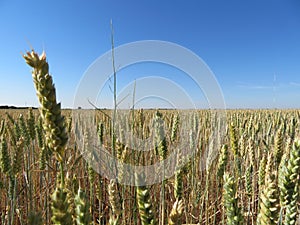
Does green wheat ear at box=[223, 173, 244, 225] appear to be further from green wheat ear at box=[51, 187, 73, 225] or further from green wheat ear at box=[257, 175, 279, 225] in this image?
green wheat ear at box=[51, 187, 73, 225]

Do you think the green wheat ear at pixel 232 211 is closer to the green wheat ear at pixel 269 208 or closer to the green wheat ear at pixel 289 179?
the green wheat ear at pixel 269 208

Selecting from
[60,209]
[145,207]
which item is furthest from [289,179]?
[60,209]

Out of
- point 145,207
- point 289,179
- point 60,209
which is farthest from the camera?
point 289,179

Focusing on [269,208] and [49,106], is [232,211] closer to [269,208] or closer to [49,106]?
[269,208]

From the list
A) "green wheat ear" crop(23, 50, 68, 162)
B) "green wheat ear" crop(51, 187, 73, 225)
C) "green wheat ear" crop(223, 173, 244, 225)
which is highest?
"green wheat ear" crop(23, 50, 68, 162)

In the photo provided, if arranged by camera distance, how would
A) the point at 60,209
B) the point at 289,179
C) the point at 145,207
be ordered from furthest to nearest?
1. the point at 289,179
2. the point at 145,207
3. the point at 60,209

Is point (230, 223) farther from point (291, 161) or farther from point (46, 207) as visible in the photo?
point (46, 207)

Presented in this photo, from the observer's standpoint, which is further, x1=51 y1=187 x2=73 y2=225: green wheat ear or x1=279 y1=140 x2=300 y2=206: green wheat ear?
x1=279 y1=140 x2=300 y2=206: green wheat ear

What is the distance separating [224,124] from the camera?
2758mm

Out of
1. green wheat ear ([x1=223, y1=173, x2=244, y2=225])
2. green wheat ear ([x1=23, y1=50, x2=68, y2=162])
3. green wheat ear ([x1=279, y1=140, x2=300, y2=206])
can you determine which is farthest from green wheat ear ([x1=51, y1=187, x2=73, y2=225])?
green wheat ear ([x1=279, y1=140, x2=300, y2=206])

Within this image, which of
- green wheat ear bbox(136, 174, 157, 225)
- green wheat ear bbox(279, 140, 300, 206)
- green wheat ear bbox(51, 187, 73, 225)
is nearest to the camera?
green wheat ear bbox(51, 187, 73, 225)

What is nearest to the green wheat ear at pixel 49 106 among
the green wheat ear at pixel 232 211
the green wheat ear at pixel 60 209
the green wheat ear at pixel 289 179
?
the green wheat ear at pixel 60 209

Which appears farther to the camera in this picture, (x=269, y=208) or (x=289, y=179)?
(x=289, y=179)

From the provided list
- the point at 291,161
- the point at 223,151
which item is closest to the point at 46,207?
the point at 223,151
